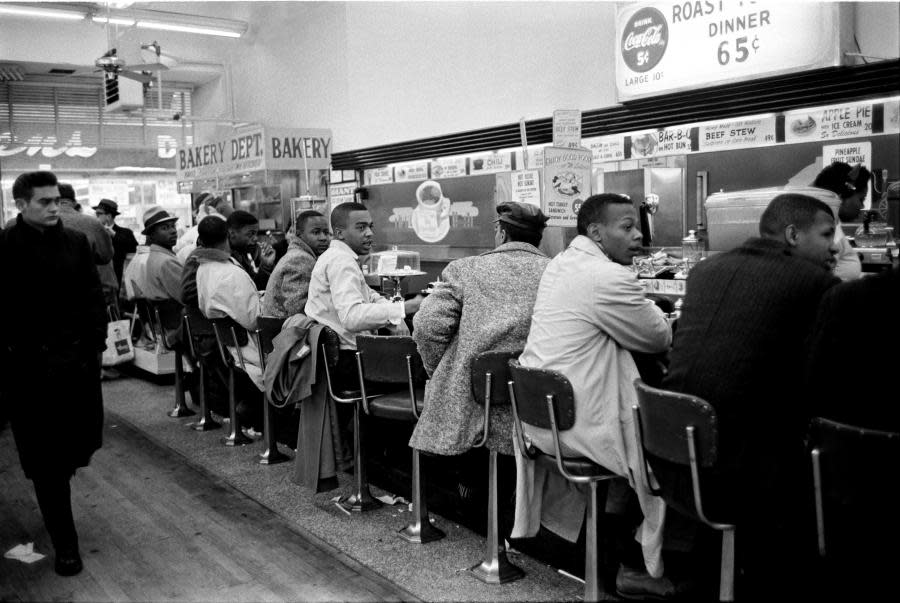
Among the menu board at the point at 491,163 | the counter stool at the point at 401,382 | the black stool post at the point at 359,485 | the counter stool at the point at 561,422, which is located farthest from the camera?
the menu board at the point at 491,163

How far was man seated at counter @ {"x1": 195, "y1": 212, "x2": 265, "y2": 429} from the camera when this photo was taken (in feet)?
17.5

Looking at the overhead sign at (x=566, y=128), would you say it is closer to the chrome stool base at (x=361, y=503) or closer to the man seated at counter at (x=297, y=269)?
the man seated at counter at (x=297, y=269)

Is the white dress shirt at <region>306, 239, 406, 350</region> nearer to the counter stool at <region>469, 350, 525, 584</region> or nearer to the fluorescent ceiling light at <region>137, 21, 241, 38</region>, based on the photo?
the counter stool at <region>469, 350, 525, 584</region>

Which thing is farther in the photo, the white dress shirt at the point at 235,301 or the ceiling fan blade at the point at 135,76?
the ceiling fan blade at the point at 135,76

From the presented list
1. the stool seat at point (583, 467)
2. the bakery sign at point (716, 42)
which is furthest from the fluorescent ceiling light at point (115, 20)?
the stool seat at point (583, 467)

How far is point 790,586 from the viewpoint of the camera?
275 centimetres

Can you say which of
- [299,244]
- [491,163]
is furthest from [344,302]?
[491,163]

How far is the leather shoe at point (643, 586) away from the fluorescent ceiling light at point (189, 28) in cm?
1103

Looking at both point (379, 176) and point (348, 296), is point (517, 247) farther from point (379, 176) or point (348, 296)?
point (379, 176)

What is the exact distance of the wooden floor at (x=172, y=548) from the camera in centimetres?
342

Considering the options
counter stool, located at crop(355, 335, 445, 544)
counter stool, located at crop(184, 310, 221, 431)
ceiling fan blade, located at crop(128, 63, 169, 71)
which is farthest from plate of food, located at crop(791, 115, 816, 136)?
ceiling fan blade, located at crop(128, 63, 169, 71)

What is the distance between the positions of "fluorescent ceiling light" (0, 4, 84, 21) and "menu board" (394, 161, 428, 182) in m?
5.48

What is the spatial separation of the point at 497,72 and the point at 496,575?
652 cm

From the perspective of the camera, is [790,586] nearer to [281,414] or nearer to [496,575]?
[496,575]
